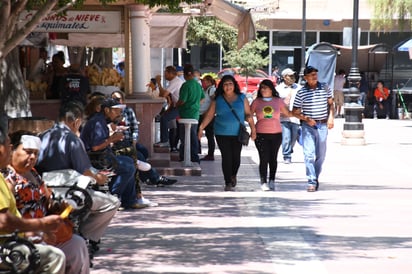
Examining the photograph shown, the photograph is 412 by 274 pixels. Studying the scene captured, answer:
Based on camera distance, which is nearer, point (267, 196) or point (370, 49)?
point (267, 196)

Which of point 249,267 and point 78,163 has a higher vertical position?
point 78,163

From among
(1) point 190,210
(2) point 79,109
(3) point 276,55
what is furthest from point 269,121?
(3) point 276,55

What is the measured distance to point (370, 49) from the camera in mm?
39531

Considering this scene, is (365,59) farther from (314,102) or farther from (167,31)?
(314,102)

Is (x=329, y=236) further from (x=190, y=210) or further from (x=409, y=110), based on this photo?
(x=409, y=110)

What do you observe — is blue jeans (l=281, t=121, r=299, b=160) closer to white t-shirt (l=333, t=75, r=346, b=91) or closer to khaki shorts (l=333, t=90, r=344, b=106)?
khaki shorts (l=333, t=90, r=344, b=106)

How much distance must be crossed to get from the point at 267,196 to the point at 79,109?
17.7ft

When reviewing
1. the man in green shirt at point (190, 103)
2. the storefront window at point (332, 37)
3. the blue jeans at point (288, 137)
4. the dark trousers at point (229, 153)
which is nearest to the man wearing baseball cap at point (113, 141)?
the dark trousers at point (229, 153)

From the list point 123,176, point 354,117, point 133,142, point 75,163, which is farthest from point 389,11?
point 75,163

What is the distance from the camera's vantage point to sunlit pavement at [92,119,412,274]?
8.43 metres

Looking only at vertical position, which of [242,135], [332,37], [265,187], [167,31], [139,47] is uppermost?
[332,37]

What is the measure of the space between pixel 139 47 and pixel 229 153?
390 cm

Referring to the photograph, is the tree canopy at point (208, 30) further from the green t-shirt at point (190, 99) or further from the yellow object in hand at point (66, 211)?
the yellow object in hand at point (66, 211)

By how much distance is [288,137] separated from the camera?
18.3 meters
